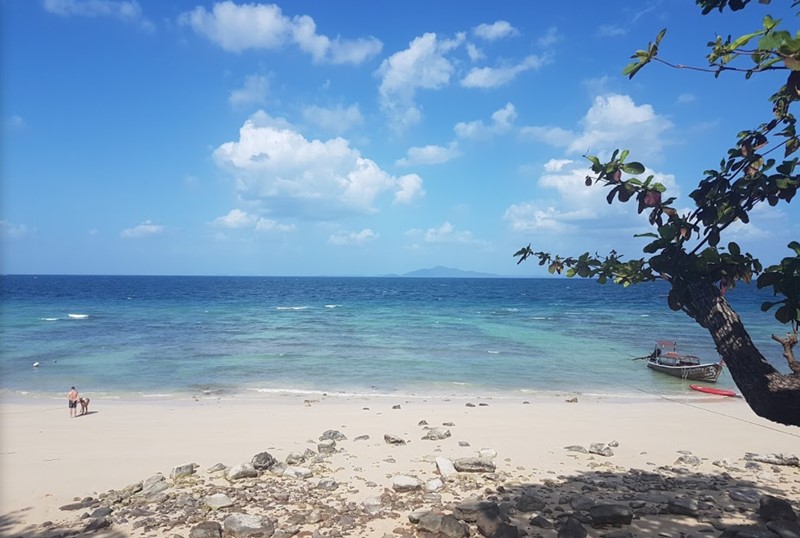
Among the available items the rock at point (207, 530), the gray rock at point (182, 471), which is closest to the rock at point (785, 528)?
the rock at point (207, 530)

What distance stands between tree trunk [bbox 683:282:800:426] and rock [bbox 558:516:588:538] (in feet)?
10.9

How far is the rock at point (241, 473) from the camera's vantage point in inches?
329

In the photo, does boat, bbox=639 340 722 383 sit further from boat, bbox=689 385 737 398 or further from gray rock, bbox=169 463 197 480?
gray rock, bbox=169 463 197 480

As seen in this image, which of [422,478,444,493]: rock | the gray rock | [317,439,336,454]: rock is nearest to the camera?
[422,478,444,493]: rock

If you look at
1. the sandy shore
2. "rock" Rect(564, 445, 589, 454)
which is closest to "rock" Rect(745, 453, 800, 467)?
the sandy shore

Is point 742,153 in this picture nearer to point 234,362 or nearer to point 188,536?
point 188,536

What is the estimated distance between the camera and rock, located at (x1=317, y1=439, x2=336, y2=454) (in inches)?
400

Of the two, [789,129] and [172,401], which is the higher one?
[789,129]

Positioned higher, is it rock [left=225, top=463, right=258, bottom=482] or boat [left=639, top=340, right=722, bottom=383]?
rock [left=225, top=463, right=258, bottom=482]

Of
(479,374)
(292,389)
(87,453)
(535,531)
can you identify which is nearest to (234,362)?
(292,389)

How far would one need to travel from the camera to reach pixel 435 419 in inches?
536

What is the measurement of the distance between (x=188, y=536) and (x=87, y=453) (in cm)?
591

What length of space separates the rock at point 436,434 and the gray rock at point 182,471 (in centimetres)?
512

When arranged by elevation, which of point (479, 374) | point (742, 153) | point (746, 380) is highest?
point (742, 153)
